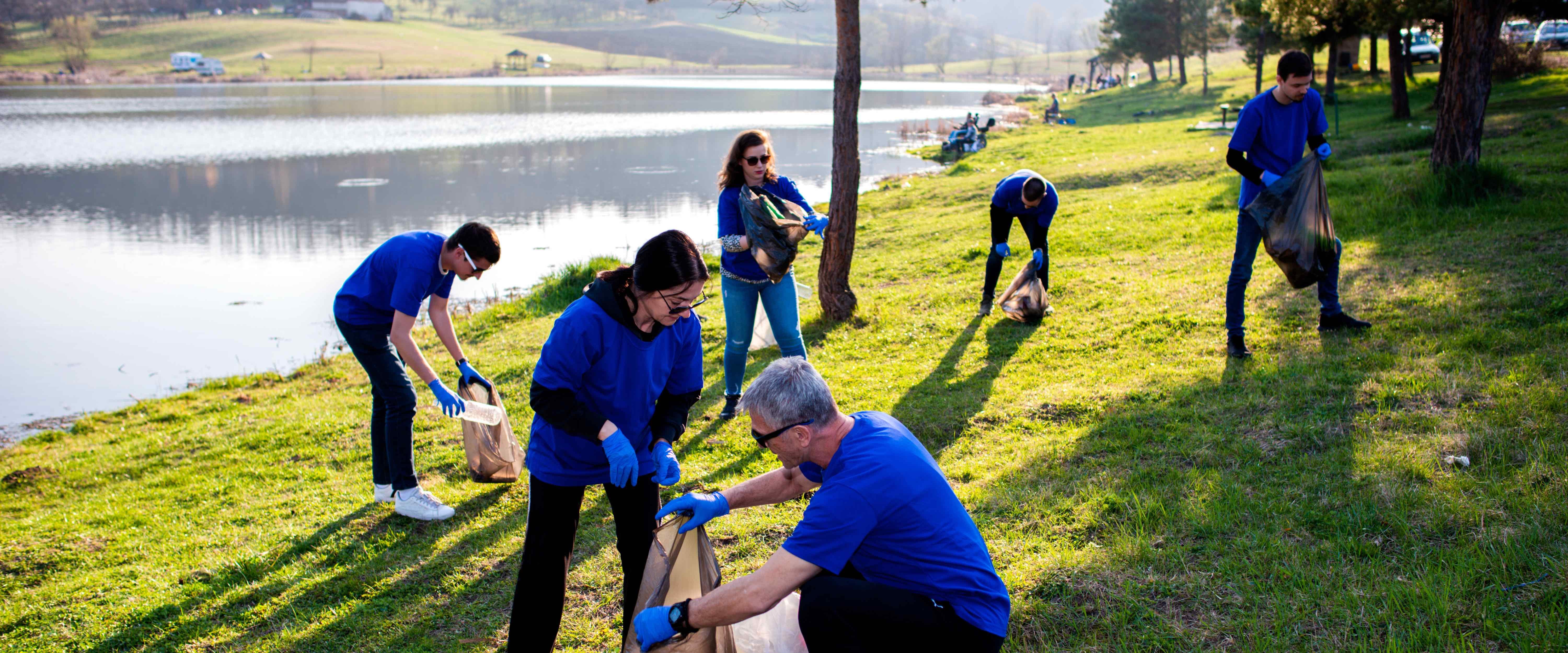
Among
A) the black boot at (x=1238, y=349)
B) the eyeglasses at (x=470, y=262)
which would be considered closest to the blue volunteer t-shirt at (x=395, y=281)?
the eyeglasses at (x=470, y=262)

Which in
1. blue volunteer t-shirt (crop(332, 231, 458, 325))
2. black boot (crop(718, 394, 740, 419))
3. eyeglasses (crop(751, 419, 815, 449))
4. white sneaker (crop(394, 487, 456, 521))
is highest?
blue volunteer t-shirt (crop(332, 231, 458, 325))

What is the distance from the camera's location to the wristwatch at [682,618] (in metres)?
2.59

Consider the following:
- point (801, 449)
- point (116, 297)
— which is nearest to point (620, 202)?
point (116, 297)

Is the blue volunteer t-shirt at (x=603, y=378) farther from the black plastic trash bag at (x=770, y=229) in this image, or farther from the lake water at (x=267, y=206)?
the lake water at (x=267, y=206)

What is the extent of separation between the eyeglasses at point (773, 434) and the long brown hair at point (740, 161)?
320cm

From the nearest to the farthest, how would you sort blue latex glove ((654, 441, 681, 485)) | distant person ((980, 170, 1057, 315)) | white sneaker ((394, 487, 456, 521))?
blue latex glove ((654, 441, 681, 485)), white sneaker ((394, 487, 456, 521)), distant person ((980, 170, 1057, 315))

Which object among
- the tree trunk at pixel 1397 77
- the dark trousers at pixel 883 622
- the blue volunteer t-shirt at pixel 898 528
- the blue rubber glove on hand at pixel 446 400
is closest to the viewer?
the blue volunteer t-shirt at pixel 898 528

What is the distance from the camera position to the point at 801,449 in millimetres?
2605

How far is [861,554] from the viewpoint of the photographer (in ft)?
8.64

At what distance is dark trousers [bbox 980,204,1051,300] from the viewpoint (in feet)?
24.4

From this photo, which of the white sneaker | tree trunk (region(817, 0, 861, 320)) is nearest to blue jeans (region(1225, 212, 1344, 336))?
tree trunk (region(817, 0, 861, 320))

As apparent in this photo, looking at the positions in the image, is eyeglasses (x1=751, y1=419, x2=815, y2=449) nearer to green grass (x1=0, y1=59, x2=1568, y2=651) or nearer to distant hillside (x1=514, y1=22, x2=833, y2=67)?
green grass (x1=0, y1=59, x2=1568, y2=651)

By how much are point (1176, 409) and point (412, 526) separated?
14.6ft

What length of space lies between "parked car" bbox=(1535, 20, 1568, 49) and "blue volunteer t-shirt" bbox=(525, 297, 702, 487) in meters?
30.1
